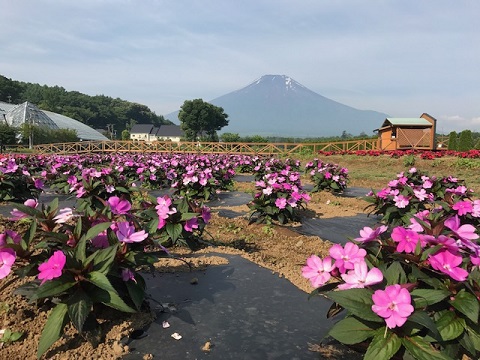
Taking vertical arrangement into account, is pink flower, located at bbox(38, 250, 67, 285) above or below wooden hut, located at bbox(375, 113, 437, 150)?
below

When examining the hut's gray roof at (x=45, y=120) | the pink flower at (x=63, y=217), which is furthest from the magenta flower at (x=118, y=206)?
the hut's gray roof at (x=45, y=120)

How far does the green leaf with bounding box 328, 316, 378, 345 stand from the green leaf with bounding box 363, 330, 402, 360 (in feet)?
0.18

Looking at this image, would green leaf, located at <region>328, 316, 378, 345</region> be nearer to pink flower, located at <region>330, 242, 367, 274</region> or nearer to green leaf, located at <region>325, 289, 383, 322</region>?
green leaf, located at <region>325, 289, 383, 322</region>

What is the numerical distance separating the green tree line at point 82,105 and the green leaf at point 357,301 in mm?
103135

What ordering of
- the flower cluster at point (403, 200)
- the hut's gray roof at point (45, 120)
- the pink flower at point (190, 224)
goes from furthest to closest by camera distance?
the hut's gray roof at point (45, 120) → the flower cluster at point (403, 200) → the pink flower at point (190, 224)

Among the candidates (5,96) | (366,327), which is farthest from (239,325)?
(5,96)

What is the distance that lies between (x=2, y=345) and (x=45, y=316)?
27 cm

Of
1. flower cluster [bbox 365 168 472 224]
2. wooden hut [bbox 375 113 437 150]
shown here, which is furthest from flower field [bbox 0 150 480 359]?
wooden hut [bbox 375 113 437 150]

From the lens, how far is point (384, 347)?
55.1 inches

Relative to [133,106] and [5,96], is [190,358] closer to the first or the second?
[5,96]

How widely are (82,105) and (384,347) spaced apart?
124 metres

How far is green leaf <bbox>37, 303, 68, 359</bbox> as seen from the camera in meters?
1.56

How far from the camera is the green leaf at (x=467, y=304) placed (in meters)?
1.41

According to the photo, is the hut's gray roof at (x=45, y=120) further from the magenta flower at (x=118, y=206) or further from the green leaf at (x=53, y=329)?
the green leaf at (x=53, y=329)
